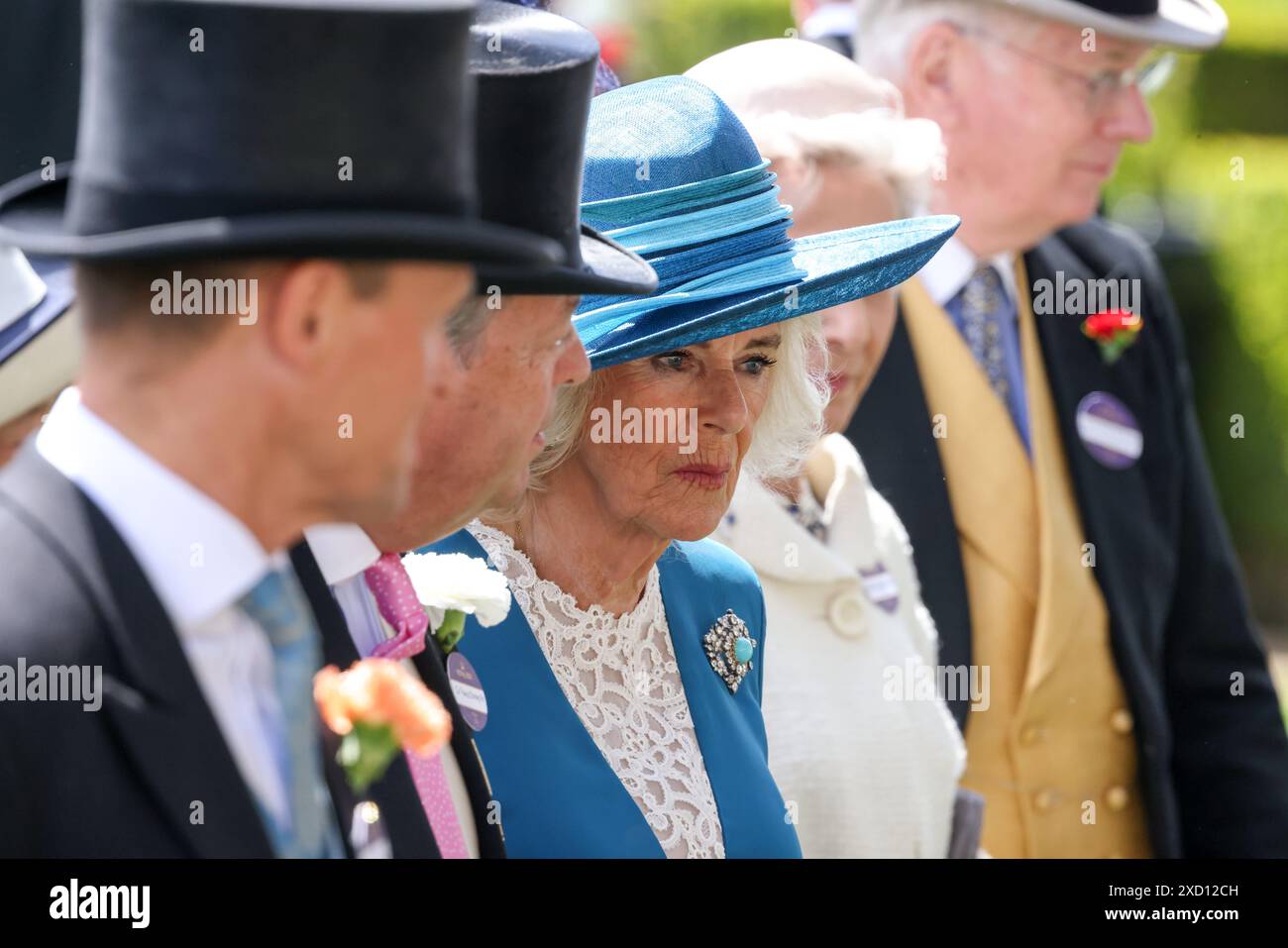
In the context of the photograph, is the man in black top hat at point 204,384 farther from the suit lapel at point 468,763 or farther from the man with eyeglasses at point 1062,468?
the man with eyeglasses at point 1062,468

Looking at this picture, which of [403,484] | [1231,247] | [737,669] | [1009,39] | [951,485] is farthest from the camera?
[1231,247]

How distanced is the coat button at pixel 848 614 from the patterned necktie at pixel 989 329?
0.87 metres

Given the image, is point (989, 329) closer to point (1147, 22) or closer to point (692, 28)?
point (1147, 22)

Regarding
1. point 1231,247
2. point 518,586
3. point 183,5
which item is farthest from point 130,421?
point 1231,247

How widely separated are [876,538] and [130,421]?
2.24 metres

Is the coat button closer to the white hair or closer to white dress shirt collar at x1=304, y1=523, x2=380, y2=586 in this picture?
the white hair

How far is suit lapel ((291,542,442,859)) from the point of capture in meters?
1.68

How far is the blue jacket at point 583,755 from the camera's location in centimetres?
249

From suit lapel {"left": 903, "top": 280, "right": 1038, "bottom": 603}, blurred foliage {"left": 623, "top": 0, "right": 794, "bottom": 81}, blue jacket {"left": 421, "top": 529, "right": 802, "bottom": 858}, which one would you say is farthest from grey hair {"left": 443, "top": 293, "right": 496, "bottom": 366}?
blurred foliage {"left": 623, "top": 0, "right": 794, "bottom": 81}

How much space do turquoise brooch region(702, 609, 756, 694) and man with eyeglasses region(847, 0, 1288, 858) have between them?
91cm

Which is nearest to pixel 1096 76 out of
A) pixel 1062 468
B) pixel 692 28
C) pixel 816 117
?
pixel 1062 468

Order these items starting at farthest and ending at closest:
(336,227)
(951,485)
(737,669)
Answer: (951,485) < (737,669) < (336,227)

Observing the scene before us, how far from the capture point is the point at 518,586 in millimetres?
2686

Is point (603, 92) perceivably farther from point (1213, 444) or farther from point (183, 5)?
point (1213, 444)
